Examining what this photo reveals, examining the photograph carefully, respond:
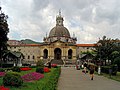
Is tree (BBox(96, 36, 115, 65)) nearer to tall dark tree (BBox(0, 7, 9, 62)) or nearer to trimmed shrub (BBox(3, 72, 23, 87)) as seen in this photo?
tall dark tree (BBox(0, 7, 9, 62))

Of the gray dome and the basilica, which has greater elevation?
the gray dome

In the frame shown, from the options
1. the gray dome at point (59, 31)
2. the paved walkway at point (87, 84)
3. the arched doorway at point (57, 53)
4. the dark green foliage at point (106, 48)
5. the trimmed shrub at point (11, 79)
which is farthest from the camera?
the gray dome at point (59, 31)

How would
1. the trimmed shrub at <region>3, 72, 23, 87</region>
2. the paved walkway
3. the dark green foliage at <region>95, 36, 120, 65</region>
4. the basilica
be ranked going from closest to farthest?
the trimmed shrub at <region>3, 72, 23, 87</region>
the paved walkway
the dark green foliage at <region>95, 36, 120, 65</region>
the basilica

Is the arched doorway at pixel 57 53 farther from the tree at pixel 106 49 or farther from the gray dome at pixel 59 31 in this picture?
the tree at pixel 106 49

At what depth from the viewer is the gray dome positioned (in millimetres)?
106956

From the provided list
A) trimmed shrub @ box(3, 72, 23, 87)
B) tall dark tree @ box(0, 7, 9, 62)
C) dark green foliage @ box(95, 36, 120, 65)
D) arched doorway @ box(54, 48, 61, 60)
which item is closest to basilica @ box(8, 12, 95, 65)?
arched doorway @ box(54, 48, 61, 60)

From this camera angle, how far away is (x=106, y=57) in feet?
156

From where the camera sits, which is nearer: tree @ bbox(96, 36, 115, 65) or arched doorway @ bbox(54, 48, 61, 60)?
tree @ bbox(96, 36, 115, 65)

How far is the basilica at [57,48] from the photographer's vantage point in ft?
334

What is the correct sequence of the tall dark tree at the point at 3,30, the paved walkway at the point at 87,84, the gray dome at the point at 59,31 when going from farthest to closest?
the gray dome at the point at 59,31, the tall dark tree at the point at 3,30, the paved walkway at the point at 87,84

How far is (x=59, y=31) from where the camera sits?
4235 inches

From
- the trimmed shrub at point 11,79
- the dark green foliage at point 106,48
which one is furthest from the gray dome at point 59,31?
the trimmed shrub at point 11,79

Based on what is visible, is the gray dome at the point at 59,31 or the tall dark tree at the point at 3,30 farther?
the gray dome at the point at 59,31

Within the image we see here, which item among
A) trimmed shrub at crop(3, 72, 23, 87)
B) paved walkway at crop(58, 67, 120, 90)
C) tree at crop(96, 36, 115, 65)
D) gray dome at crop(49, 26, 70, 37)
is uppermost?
gray dome at crop(49, 26, 70, 37)
